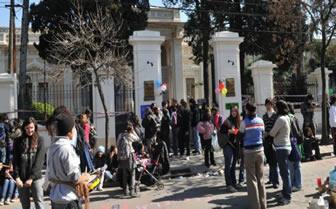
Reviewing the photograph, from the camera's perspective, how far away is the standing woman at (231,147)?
1108 cm

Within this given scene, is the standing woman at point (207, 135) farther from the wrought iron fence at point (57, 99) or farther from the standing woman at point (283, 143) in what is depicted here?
the wrought iron fence at point (57, 99)

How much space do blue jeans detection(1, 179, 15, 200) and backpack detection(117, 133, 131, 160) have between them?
2496 mm

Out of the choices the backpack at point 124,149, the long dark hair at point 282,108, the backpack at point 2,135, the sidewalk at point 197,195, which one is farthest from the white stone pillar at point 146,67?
the long dark hair at point 282,108

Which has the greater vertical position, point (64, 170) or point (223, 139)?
point (64, 170)

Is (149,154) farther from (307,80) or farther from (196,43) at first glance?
(196,43)

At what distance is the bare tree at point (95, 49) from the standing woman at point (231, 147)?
5152mm

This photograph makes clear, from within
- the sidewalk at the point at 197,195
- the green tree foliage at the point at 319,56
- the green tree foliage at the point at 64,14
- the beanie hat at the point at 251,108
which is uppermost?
the green tree foliage at the point at 64,14

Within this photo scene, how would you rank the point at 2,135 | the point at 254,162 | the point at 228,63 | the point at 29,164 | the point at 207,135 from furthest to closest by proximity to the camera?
the point at 228,63, the point at 207,135, the point at 2,135, the point at 254,162, the point at 29,164

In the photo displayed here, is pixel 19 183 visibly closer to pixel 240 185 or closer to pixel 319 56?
pixel 240 185

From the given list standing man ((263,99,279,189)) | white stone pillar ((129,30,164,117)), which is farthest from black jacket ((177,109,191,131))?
standing man ((263,99,279,189))

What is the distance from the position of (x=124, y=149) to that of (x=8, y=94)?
654 cm

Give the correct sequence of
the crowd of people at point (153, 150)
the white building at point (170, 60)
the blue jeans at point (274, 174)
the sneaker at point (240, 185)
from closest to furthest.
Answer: the crowd of people at point (153, 150)
the blue jeans at point (274, 174)
the sneaker at point (240, 185)
the white building at point (170, 60)

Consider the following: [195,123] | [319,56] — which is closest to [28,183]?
[195,123]

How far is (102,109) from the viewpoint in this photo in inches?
655
